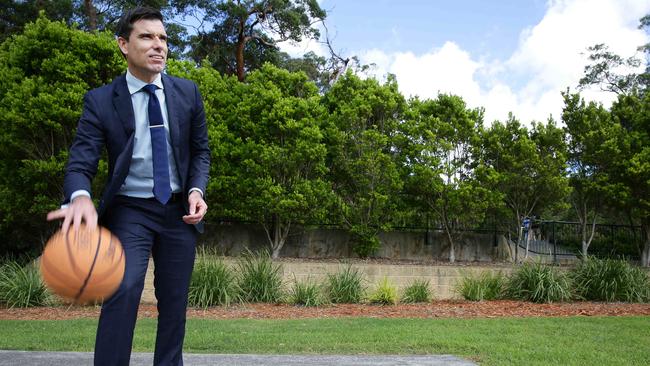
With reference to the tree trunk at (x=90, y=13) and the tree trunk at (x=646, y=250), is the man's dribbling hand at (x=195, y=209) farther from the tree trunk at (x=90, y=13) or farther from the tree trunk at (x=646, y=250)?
the tree trunk at (x=90, y=13)

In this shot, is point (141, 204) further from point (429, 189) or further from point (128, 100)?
point (429, 189)

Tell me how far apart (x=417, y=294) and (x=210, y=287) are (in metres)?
4.20

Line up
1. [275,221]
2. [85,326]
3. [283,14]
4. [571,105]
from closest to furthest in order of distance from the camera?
[85,326], [275,221], [571,105], [283,14]

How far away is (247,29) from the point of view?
26734mm

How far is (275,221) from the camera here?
49.4 ft

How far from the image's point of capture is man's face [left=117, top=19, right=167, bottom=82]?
9.89 feet

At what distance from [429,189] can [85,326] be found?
9616 mm

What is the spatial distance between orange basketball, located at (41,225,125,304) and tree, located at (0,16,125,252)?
10.4 meters

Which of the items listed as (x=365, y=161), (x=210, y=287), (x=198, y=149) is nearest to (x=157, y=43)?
(x=198, y=149)

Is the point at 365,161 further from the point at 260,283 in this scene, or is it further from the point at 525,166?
the point at 260,283

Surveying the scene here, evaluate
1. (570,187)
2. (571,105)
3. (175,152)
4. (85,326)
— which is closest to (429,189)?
(570,187)

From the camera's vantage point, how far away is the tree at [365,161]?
49.2 ft

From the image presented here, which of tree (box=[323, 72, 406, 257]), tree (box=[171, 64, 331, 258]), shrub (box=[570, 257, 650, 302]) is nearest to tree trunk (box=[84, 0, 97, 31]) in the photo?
tree (box=[171, 64, 331, 258])

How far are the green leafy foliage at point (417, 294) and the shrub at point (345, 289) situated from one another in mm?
910
